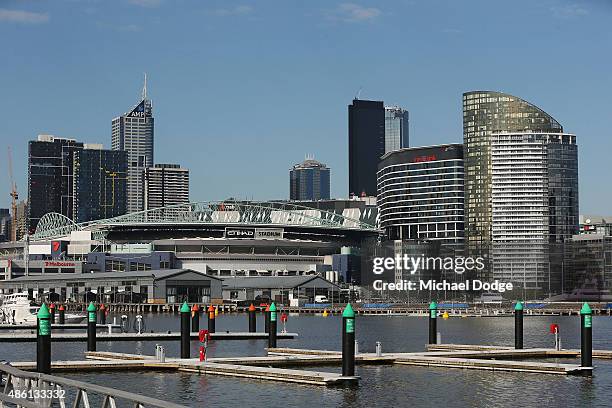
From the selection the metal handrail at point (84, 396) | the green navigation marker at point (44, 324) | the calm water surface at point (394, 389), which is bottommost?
the calm water surface at point (394, 389)

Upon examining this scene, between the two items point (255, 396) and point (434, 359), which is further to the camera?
point (434, 359)

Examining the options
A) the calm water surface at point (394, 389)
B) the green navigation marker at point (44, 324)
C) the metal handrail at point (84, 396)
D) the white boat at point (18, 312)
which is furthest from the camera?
the white boat at point (18, 312)

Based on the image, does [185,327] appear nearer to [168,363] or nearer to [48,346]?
[168,363]

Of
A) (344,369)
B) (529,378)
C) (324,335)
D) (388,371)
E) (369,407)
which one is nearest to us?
(369,407)

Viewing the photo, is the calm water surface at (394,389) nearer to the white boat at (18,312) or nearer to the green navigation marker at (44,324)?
the green navigation marker at (44,324)

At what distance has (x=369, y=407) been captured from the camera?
5019cm

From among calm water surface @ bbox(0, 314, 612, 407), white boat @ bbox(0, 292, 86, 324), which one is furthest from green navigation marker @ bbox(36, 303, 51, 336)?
white boat @ bbox(0, 292, 86, 324)

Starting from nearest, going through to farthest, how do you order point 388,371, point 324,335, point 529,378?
point 529,378 → point 388,371 → point 324,335

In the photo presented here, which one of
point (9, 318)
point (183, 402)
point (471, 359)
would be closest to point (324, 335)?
point (9, 318)

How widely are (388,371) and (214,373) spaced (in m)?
9.50

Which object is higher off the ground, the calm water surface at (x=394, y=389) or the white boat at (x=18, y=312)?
the white boat at (x=18, y=312)

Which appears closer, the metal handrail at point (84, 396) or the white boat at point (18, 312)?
the metal handrail at point (84, 396)

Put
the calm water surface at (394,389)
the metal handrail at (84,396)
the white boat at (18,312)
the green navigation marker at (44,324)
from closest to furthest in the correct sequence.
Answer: the metal handrail at (84,396)
the calm water surface at (394,389)
the green navigation marker at (44,324)
the white boat at (18,312)

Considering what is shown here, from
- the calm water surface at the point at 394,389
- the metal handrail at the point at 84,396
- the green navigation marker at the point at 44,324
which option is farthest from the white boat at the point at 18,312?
the metal handrail at the point at 84,396
